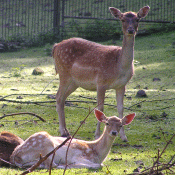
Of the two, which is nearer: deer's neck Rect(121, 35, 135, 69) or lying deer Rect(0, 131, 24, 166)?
lying deer Rect(0, 131, 24, 166)

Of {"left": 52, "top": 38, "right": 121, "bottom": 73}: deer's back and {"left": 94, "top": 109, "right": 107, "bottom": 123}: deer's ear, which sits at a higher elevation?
{"left": 52, "top": 38, "right": 121, "bottom": 73}: deer's back

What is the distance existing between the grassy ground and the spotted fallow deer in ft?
1.57

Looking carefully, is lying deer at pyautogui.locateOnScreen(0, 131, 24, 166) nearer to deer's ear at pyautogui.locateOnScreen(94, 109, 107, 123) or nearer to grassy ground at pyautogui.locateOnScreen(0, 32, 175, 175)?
grassy ground at pyautogui.locateOnScreen(0, 32, 175, 175)

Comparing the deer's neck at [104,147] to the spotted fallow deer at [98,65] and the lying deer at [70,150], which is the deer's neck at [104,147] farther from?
the spotted fallow deer at [98,65]

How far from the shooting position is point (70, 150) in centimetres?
524

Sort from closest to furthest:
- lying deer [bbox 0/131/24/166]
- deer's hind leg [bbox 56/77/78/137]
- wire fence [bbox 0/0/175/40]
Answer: lying deer [bbox 0/131/24/166], deer's hind leg [bbox 56/77/78/137], wire fence [bbox 0/0/175/40]

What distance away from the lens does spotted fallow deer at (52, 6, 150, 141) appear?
21.3ft

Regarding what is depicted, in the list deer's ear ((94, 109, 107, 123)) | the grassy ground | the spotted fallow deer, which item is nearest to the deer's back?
the spotted fallow deer

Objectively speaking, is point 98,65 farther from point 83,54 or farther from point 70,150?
point 70,150

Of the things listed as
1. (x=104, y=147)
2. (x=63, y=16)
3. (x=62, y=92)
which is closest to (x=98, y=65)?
(x=62, y=92)

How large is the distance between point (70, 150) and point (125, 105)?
3.68 meters

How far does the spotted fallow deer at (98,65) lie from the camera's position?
6.50m

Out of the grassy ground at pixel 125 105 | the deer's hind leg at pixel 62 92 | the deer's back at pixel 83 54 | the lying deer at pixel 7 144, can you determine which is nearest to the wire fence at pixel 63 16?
the grassy ground at pixel 125 105

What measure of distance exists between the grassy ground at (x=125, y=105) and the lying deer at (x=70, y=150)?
21 cm
